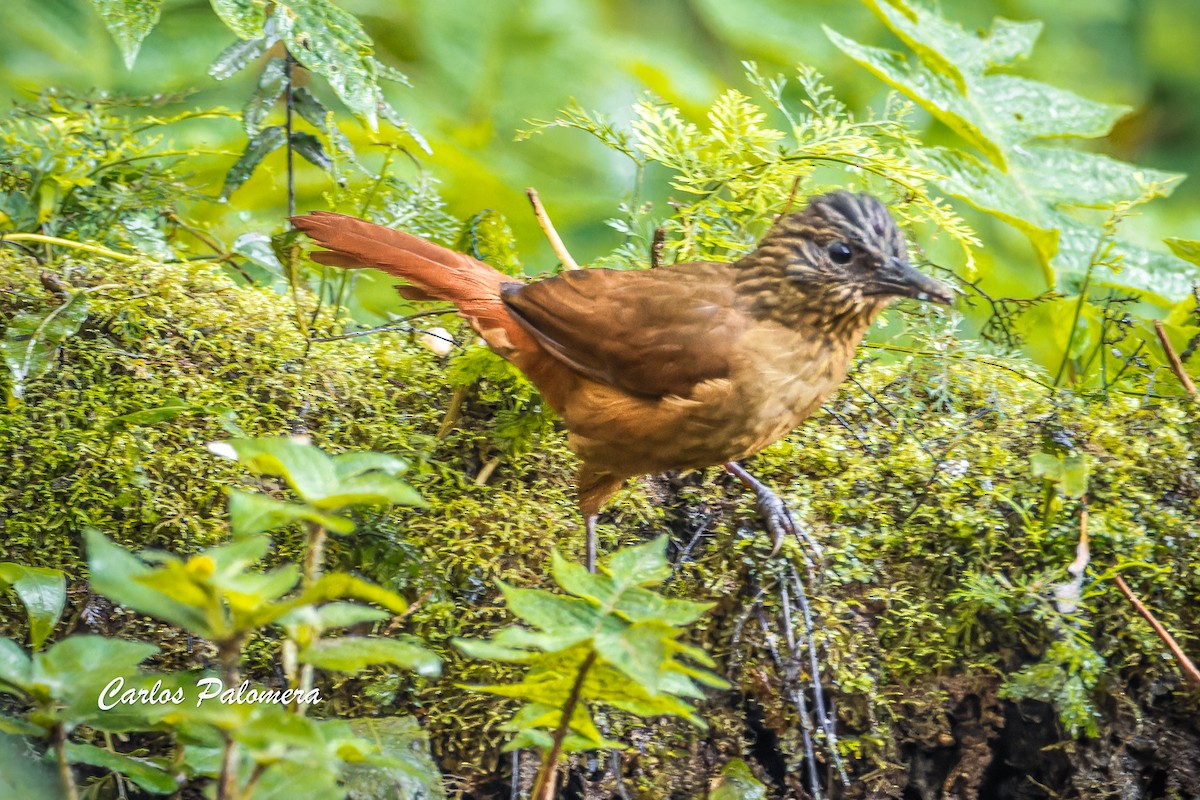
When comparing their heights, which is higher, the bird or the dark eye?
the dark eye

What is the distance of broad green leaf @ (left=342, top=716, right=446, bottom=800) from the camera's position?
1.72m

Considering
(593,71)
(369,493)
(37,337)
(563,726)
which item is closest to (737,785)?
(563,726)

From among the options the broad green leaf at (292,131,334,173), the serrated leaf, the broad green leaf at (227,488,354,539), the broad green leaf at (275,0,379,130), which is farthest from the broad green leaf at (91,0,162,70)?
the broad green leaf at (227,488,354,539)

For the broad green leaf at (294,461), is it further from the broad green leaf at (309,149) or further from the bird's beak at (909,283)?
the broad green leaf at (309,149)

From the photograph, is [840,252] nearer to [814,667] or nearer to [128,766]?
[814,667]

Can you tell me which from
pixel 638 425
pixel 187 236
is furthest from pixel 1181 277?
pixel 187 236

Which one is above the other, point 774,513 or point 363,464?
point 363,464

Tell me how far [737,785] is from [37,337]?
5.86 ft

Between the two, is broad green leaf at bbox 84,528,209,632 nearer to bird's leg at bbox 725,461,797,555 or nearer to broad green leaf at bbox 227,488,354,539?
broad green leaf at bbox 227,488,354,539

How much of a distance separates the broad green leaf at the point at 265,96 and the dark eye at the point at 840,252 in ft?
4.79

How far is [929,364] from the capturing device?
2.79 meters

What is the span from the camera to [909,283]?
2291mm

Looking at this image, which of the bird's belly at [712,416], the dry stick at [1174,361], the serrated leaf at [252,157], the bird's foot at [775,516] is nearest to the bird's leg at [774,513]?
the bird's foot at [775,516]

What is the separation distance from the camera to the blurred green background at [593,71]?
3857 millimetres
